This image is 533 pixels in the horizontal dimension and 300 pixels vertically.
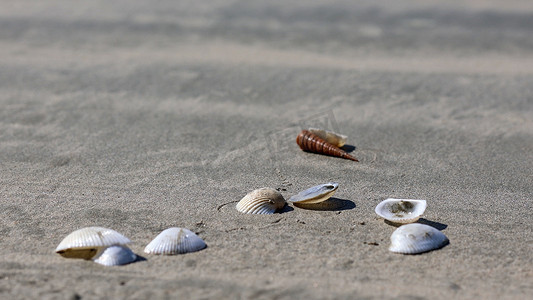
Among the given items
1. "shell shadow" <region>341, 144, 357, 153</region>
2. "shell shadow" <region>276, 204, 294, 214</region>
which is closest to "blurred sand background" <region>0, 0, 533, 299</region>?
"shell shadow" <region>276, 204, 294, 214</region>

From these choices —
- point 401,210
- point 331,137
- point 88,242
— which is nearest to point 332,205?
point 401,210

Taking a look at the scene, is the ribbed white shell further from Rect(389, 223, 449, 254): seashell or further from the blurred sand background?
Rect(389, 223, 449, 254): seashell

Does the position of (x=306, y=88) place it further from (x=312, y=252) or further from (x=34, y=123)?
(x=312, y=252)

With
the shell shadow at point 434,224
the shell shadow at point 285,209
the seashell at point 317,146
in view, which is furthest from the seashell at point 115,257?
the seashell at point 317,146

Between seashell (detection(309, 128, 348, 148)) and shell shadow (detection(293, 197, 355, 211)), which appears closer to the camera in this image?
shell shadow (detection(293, 197, 355, 211))

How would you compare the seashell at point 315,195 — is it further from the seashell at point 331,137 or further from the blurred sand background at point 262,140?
the seashell at point 331,137

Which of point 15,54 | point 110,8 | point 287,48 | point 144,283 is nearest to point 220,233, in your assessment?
point 144,283
